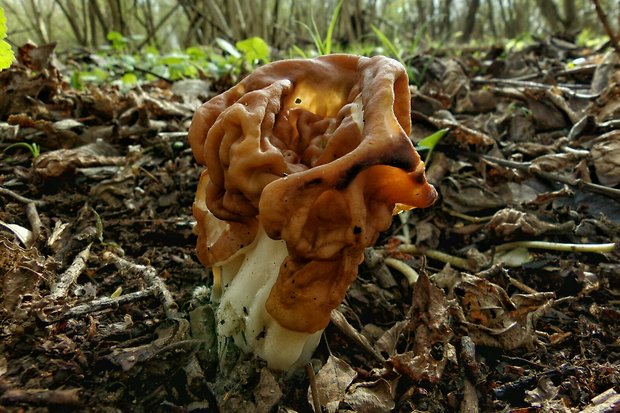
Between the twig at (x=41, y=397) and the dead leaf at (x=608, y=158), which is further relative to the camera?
the dead leaf at (x=608, y=158)

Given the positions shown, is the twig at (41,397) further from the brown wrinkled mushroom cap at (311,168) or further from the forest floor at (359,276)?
the brown wrinkled mushroom cap at (311,168)

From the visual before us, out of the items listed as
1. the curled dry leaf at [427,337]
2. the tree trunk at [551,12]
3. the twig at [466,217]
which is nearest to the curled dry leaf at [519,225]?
the twig at [466,217]

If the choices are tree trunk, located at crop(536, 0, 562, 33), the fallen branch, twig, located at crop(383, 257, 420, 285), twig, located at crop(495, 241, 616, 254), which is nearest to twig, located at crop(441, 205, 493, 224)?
twig, located at crop(495, 241, 616, 254)

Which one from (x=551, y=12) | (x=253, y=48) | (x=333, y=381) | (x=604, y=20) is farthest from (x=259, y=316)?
Result: (x=551, y=12)

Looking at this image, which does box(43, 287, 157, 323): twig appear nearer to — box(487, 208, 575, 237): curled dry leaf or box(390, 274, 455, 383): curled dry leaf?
box(390, 274, 455, 383): curled dry leaf

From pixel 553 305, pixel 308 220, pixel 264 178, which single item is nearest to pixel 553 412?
pixel 553 305
